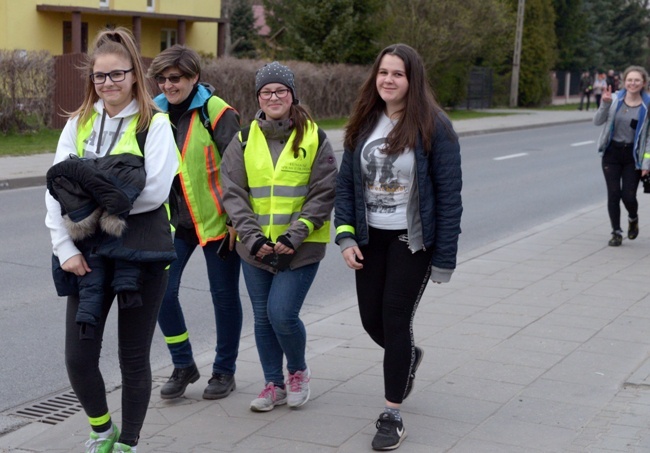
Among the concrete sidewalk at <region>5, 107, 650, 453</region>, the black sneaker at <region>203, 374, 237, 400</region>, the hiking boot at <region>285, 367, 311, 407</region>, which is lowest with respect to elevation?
the concrete sidewalk at <region>5, 107, 650, 453</region>

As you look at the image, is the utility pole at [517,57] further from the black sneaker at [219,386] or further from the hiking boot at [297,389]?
the hiking boot at [297,389]

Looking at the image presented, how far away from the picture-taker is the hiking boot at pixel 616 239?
1038 centimetres

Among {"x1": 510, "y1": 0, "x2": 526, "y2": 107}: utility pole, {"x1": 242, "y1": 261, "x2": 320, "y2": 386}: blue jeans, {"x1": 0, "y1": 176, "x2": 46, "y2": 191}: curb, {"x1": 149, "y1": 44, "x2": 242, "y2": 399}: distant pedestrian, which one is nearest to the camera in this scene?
{"x1": 242, "y1": 261, "x2": 320, "y2": 386}: blue jeans

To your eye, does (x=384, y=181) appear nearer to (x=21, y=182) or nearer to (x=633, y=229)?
(x=633, y=229)

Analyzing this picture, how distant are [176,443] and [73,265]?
1.13 metres

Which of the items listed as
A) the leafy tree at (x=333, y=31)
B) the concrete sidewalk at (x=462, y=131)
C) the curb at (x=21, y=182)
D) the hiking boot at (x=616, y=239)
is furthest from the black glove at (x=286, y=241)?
the leafy tree at (x=333, y=31)

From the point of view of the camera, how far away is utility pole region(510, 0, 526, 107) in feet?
144

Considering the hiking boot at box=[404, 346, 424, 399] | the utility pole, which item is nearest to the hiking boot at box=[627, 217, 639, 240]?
the hiking boot at box=[404, 346, 424, 399]

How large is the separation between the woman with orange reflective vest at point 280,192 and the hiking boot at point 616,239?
6.34 meters

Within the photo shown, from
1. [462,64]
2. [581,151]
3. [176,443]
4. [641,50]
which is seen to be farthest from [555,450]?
[641,50]

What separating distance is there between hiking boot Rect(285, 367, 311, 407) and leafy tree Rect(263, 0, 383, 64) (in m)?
30.0

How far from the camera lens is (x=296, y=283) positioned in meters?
4.71

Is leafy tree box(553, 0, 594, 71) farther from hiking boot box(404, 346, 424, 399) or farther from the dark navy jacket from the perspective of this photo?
the dark navy jacket

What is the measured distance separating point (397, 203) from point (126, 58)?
1.39 metres
